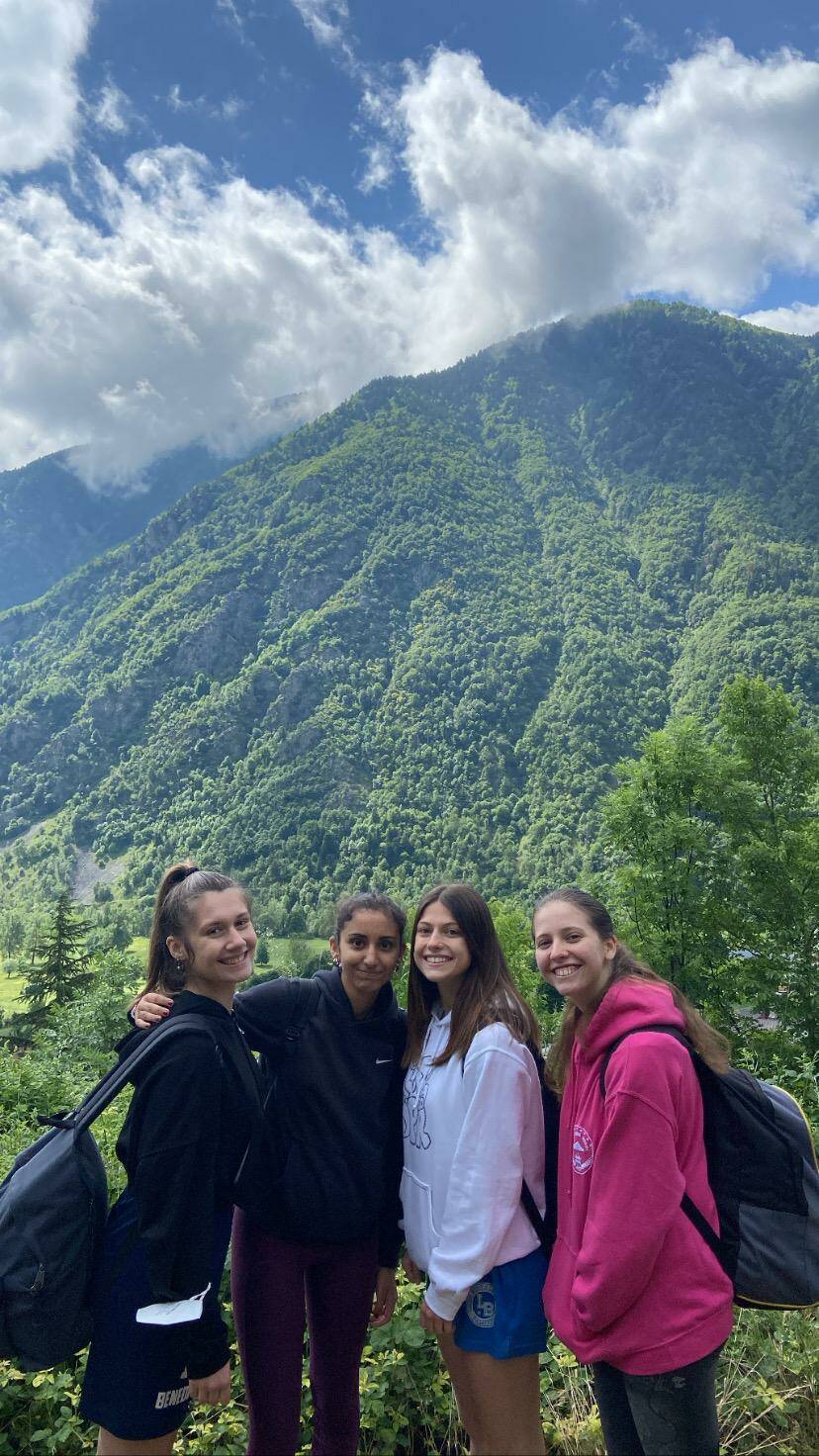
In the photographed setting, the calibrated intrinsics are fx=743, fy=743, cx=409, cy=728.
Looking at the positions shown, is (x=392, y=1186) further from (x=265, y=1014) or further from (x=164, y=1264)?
(x=164, y=1264)

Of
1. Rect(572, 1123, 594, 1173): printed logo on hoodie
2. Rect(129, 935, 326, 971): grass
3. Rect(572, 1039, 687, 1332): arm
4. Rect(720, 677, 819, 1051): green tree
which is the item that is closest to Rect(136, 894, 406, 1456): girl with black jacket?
Rect(572, 1123, 594, 1173): printed logo on hoodie

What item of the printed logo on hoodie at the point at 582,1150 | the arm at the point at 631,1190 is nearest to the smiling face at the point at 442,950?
the printed logo on hoodie at the point at 582,1150

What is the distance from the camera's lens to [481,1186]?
7.35ft

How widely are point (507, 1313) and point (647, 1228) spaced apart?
0.64 meters

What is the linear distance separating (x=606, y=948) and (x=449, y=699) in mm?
162116

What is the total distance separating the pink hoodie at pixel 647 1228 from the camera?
77.4 inches

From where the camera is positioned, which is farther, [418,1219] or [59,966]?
[59,966]

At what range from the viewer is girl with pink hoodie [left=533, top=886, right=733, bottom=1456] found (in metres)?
1.97

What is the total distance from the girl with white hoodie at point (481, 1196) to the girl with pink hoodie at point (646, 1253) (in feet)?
0.60

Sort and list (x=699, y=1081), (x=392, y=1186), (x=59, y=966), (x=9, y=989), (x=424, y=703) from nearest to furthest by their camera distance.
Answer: (x=699, y=1081) → (x=392, y=1186) → (x=59, y=966) → (x=9, y=989) → (x=424, y=703)

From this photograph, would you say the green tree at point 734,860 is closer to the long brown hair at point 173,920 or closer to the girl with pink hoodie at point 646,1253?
the girl with pink hoodie at point 646,1253

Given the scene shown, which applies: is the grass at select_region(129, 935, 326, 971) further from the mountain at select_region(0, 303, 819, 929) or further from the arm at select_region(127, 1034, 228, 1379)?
the arm at select_region(127, 1034, 228, 1379)

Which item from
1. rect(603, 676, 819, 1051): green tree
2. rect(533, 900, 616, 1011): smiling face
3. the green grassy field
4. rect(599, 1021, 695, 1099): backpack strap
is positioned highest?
rect(533, 900, 616, 1011): smiling face

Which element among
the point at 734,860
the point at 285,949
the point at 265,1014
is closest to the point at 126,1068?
the point at 265,1014
